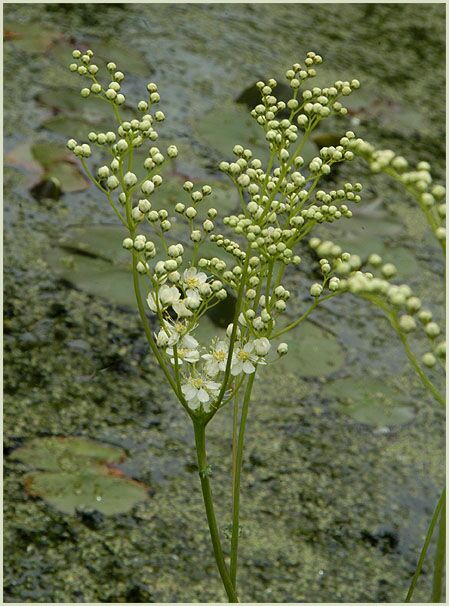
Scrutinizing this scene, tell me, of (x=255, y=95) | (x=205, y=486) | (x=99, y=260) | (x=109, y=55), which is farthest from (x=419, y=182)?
(x=109, y=55)

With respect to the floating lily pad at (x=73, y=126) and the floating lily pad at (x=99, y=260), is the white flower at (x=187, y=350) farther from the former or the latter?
the floating lily pad at (x=73, y=126)

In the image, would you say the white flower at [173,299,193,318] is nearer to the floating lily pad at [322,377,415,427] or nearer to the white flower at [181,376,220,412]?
the white flower at [181,376,220,412]

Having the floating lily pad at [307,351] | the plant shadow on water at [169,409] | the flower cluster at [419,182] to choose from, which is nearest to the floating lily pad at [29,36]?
the plant shadow on water at [169,409]

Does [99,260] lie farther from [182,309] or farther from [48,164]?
[182,309]

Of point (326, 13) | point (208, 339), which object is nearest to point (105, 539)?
point (208, 339)

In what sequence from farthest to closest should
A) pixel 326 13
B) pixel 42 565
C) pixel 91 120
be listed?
pixel 326 13 < pixel 91 120 < pixel 42 565

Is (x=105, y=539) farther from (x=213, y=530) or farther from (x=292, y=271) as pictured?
(x=292, y=271)

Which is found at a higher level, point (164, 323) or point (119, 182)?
point (119, 182)
